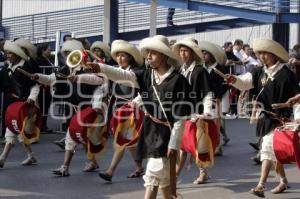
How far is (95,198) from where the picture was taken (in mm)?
8055

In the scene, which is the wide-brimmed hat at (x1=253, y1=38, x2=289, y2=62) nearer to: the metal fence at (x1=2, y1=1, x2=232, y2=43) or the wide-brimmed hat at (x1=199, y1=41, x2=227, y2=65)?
the wide-brimmed hat at (x1=199, y1=41, x2=227, y2=65)

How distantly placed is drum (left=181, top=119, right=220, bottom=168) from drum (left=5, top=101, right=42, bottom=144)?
2.44 m

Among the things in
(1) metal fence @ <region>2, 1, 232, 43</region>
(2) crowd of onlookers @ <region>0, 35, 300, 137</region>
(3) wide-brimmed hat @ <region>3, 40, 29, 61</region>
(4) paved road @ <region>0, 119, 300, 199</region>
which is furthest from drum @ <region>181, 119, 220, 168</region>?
(1) metal fence @ <region>2, 1, 232, 43</region>

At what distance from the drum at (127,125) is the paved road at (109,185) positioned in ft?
1.72

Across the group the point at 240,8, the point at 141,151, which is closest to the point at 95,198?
the point at 141,151

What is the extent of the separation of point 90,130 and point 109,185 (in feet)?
2.85

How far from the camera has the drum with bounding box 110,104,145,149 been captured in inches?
357

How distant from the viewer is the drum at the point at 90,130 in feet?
30.5

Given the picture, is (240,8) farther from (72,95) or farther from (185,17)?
(72,95)

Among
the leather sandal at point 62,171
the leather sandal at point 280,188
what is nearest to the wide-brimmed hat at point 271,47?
the leather sandal at point 280,188

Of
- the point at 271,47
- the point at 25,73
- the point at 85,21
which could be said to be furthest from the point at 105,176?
the point at 85,21


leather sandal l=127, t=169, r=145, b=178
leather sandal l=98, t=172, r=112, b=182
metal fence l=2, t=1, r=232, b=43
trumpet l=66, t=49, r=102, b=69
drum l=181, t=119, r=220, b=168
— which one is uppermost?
metal fence l=2, t=1, r=232, b=43

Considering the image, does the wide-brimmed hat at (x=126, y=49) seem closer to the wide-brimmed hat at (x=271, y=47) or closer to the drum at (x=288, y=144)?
the wide-brimmed hat at (x=271, y=47)

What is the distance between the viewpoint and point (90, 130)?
370 inches
